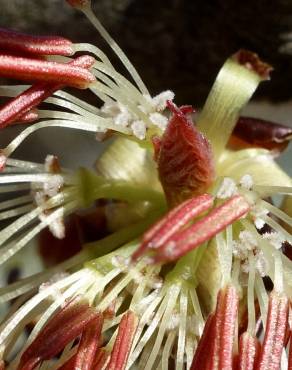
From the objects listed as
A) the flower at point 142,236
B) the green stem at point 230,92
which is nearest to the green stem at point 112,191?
the flower at point 142,236

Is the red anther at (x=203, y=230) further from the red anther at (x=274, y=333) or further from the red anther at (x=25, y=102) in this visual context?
the red anther at (x=25, y=102)

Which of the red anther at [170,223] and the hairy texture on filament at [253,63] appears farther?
the hairy texture on filament at [253,63]

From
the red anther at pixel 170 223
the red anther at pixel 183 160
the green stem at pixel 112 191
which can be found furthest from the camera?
the green stem at pixel 112 191

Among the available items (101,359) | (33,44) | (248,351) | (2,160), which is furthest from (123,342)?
(33,44)

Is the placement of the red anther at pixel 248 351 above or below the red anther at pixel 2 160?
below

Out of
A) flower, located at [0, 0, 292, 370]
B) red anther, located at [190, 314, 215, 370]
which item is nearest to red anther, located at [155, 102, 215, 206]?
flower, located at [0, 0, 292, 370]

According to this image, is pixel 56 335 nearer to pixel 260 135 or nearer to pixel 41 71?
pixel 41 71
